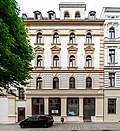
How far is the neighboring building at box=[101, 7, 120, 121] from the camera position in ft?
122

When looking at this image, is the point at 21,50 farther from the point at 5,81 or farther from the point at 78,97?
the point at 78,97

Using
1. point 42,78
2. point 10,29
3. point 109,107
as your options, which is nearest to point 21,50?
point 10,29

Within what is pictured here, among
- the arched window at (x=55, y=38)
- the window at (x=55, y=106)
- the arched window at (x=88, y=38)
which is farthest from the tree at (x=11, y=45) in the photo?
the arched window at (x=88, y=38)

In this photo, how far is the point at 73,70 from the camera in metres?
38.0

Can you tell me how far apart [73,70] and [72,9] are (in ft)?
28.6

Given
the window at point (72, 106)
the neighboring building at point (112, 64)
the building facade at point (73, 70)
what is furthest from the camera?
the window at point (72, 106)

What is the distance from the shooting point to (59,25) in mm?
38531

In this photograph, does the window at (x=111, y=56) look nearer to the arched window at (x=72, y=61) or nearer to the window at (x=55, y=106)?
the arched window at (x=72, y=61)

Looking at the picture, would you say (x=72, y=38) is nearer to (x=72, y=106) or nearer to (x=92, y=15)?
(x=92, y=15)

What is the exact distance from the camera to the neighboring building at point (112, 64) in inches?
1467

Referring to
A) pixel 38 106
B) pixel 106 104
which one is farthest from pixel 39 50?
pixel 106 104

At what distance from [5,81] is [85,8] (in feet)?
75.6

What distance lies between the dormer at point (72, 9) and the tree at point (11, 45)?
19.5 meters

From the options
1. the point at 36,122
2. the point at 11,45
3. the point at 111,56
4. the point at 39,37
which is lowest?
the point at 36,122
